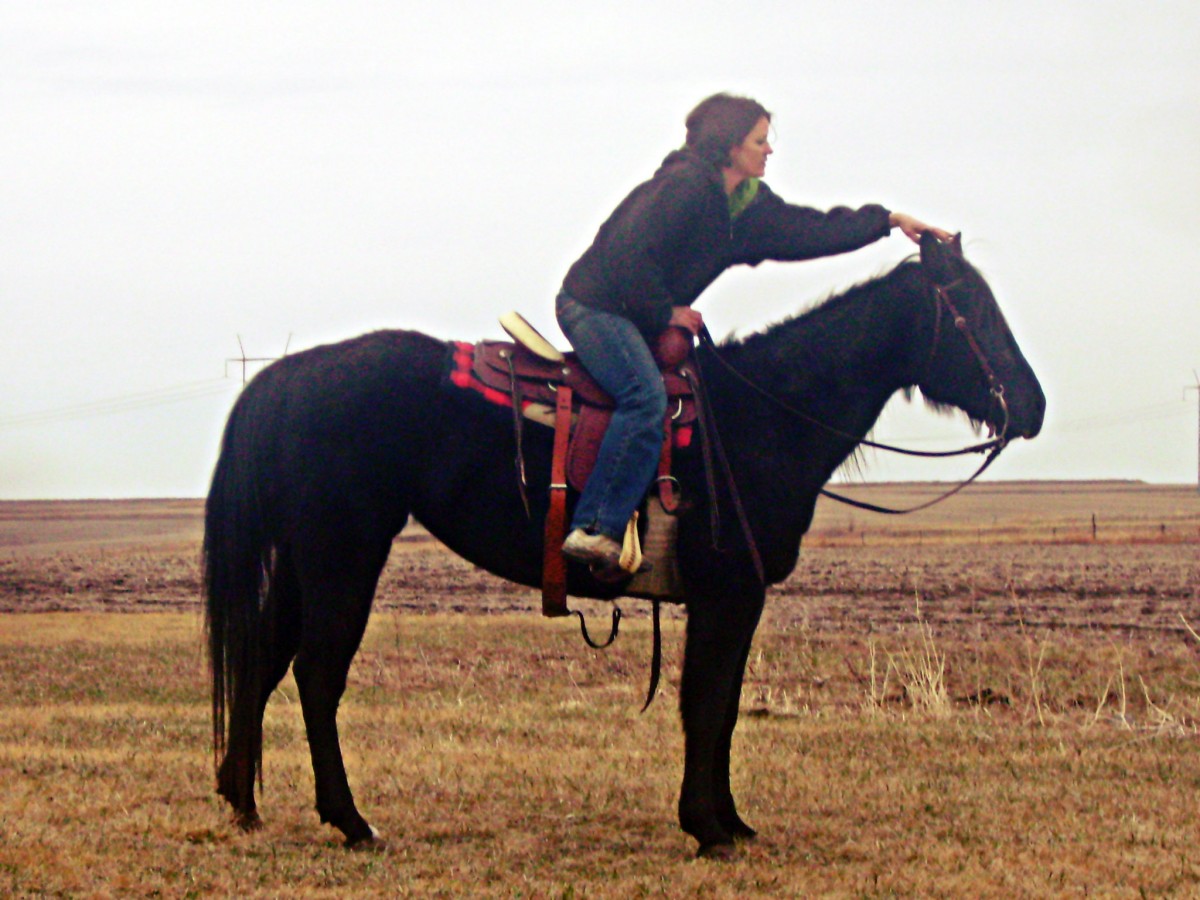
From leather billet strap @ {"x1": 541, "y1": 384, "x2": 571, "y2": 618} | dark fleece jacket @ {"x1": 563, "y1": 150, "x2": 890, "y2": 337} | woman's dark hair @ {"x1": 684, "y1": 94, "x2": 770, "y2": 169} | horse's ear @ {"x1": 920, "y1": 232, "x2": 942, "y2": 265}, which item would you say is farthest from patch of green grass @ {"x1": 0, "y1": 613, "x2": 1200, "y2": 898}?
woman's dark hair @ {"x1": 684, "y1": 94, "x2": 770, "y2": 169}

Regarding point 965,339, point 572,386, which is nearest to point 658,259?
point 572,386

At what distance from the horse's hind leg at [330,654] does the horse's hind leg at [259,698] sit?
0.32 m

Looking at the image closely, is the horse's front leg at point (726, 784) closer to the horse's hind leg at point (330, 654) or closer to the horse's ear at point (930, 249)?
the horse's hind leg at point (330, 654)

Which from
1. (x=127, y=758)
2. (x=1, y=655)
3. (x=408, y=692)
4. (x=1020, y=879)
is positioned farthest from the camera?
(x=1, y=655)

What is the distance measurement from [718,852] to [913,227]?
2886mm

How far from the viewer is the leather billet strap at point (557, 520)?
223 inches

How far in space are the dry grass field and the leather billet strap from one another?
1.11m

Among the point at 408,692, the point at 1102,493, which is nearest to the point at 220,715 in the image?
the point at 408,692

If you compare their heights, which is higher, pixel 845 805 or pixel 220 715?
pixel 220 715

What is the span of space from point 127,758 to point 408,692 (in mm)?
3574

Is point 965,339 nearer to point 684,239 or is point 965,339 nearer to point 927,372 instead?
point 927,372

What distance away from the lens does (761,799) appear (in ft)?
22.5

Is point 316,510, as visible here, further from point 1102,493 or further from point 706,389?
point 1102,493

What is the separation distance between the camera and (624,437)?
5547 millimetres
